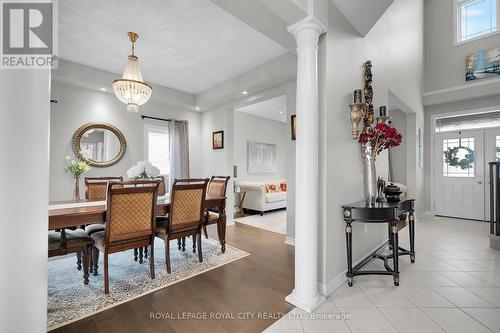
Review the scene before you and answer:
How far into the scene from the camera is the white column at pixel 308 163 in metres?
1.94

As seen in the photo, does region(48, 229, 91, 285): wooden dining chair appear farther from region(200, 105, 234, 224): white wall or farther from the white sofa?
the white sofa

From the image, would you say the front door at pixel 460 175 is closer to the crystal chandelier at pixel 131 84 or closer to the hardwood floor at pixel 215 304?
the hardwood floor at pixel 215 304

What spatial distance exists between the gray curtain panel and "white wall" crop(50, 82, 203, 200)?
0.84 feet

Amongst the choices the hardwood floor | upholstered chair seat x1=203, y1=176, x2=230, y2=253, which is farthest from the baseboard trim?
upholstered chair seat x1=203, y1=176, x2=230, y2=253

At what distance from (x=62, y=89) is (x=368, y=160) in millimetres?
4722

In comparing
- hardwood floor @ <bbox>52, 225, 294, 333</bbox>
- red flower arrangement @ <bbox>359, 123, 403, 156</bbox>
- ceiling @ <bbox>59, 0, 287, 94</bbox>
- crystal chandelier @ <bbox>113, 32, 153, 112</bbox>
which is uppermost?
ceiling @ <bbox>59, 0, 287, 94</bbox>

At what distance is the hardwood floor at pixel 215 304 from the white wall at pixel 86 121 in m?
2.91

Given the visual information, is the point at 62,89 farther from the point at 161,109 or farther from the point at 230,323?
the point at 230,323

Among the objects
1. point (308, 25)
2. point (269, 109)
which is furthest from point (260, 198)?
point (308, 25)

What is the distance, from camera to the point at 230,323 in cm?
174

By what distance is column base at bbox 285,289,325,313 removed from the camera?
1880mm

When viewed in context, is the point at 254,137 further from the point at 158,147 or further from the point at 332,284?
the point at 332,284

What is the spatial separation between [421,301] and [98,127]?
199 inches

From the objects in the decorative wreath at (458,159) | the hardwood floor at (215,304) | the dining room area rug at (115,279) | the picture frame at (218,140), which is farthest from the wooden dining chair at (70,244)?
the decorative wreath at (458,159)
